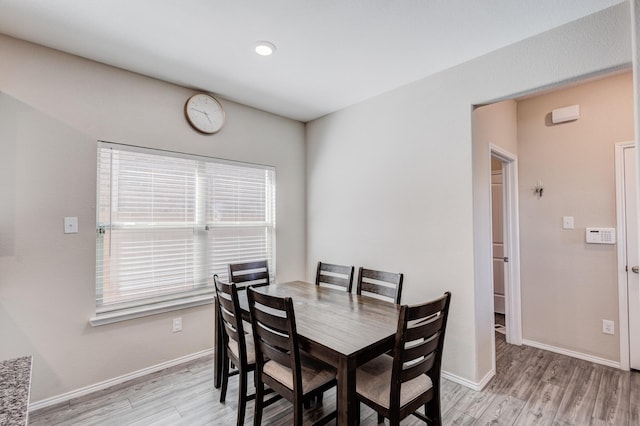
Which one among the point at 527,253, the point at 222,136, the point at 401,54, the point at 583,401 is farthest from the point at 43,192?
the point at 527,253

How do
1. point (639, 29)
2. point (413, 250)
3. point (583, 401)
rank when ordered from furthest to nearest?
point (413, 250) < point (583, 401) < point (639, 29)

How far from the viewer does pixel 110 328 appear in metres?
2.46

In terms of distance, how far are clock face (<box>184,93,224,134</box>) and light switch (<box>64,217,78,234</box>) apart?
130 centimetres

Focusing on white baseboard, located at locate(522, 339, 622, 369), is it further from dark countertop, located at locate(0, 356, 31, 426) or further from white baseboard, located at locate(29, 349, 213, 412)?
dark countertop, located at locate(0, 356, 31, 426)

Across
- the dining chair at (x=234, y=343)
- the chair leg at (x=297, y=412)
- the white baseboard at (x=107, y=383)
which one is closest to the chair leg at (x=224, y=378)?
the dining chair at (x=234, y=343)

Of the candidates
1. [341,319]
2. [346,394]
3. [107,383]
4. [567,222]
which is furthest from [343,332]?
[567,222]

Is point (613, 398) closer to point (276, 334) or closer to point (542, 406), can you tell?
point (542, 406)

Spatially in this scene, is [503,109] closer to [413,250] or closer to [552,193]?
[552,193]

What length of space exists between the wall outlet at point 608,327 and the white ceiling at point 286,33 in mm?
2652

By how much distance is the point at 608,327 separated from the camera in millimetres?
2775

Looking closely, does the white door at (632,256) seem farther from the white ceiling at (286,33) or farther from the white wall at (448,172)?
the white ceiling at (286,33)

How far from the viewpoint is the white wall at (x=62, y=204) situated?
2117 millimetres

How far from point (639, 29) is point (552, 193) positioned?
1.82m

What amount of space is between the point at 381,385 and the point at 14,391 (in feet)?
4.90
